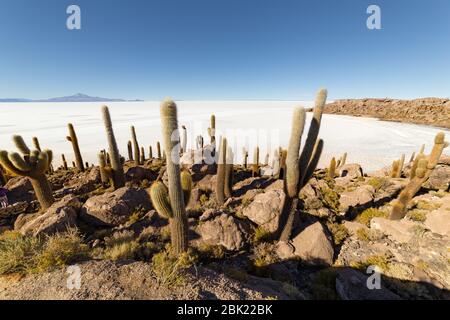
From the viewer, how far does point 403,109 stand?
1670 inches

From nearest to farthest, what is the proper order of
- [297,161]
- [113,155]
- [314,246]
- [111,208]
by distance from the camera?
[297,161] → [314,246] → [111,208] → [113,155]

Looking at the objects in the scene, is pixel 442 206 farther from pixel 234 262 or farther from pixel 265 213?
pixel 234 262

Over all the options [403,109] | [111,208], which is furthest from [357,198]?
[403,109]

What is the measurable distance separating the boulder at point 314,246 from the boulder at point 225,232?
4.60 ft

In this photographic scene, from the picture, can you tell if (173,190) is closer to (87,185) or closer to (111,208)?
(111,208)

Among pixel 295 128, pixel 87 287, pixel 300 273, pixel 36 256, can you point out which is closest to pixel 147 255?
pixel 87 287

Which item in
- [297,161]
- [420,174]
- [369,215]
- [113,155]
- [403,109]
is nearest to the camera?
[297,161]

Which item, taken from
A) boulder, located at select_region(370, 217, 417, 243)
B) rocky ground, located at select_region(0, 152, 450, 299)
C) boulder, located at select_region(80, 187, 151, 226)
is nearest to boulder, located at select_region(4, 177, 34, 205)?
rocky ground, located at select_region(0, 152, 450, 299)

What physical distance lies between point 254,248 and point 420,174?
5.51 m

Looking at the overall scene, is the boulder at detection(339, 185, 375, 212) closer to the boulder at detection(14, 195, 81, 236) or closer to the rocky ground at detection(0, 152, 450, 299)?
the rocky ground at detection(0, 152, 450, 299)

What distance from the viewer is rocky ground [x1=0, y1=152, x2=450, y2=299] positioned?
322cm

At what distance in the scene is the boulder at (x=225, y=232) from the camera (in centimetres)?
524
